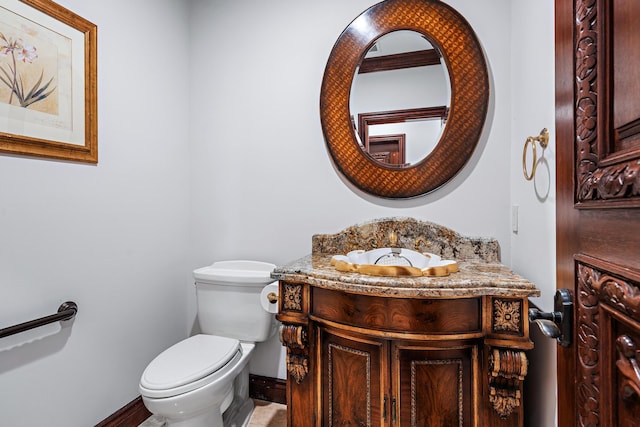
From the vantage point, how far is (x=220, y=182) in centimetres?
204

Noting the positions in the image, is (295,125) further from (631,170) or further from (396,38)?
(631,170)

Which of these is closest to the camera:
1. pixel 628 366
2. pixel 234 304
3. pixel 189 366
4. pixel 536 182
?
pixel 628 366

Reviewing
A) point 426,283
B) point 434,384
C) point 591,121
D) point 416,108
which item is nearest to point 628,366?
point 591,121

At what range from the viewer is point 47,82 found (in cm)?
135

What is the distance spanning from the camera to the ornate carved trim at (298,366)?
131 centimetres

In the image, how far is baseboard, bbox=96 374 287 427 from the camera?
5.43ft

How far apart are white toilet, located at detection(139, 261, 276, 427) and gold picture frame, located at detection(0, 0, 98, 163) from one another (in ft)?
2.95

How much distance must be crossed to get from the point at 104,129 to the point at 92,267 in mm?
664

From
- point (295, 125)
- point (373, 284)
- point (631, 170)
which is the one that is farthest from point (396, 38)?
point (631, 170)

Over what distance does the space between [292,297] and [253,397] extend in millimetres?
1025

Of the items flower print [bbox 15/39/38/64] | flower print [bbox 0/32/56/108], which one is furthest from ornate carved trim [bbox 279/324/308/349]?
flower print [bbox 15/39/38/64]

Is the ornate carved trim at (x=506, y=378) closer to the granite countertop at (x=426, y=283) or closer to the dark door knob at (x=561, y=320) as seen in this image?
the granite countertop at (x=426, y=283)

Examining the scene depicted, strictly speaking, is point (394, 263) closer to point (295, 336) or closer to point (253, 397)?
point (295, 336)

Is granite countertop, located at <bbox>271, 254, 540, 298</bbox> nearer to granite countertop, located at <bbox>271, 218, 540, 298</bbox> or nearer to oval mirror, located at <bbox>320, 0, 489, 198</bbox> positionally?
granite countertop, located at <bbox>271, 218, 540, 298</bbox>
